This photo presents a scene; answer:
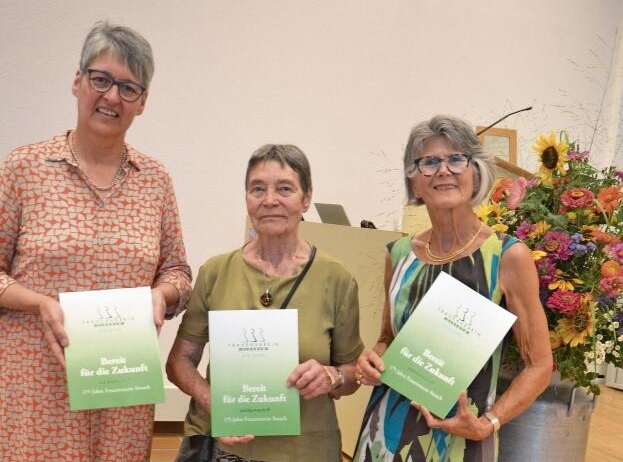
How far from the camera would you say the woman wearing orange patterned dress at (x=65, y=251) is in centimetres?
151

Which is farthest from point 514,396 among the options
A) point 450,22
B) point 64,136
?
point 450,22

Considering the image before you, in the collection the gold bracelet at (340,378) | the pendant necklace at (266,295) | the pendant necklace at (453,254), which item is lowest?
the gold bracelet at (340,378)

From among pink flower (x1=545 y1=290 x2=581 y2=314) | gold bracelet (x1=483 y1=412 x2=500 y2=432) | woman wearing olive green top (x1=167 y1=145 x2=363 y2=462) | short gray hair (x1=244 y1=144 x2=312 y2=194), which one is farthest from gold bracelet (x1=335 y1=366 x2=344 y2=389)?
pink flower (x1=545 y1=290 x2=581 y2=314)

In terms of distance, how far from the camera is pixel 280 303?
5.18 feet

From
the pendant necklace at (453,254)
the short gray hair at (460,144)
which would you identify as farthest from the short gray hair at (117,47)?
the pendant necklace at (453,254)

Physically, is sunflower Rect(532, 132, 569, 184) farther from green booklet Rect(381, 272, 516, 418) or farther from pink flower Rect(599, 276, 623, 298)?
green booklet Rect(381, 272, 516, 418)

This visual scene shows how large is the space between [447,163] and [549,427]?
800 mm

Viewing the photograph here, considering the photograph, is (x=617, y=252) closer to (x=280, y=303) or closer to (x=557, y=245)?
(x=557, y=245)

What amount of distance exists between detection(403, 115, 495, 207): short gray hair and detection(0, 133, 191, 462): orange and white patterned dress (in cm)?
73

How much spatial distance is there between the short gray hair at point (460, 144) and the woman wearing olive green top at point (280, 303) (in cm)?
28

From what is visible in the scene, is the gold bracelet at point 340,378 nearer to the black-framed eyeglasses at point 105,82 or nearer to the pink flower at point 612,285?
the pink flower at point 612,285

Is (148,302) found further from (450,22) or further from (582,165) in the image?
(450,22)

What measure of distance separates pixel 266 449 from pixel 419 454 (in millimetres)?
362

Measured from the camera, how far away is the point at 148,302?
149cm
